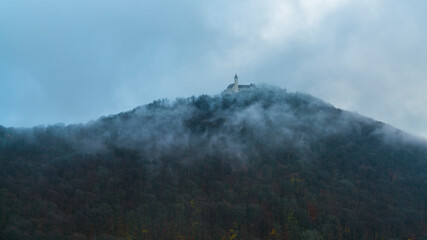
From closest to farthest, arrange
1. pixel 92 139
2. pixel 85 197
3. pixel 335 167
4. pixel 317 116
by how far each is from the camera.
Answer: pixel 85 197
pixel 335 167
pixel 92 139
pixel 317 116

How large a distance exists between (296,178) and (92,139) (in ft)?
196

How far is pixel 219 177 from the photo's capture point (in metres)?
101

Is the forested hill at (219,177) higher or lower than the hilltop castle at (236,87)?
lower

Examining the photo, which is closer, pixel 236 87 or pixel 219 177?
pixel 219 177

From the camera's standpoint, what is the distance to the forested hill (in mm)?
80062

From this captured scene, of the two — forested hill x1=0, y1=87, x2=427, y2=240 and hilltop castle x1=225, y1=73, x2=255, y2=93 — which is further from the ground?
hilltop castle x1=225, y1=73, x2=255, y2=93

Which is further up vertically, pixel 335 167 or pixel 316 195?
pixel 335 167

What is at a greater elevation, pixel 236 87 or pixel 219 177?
pixel 236 87

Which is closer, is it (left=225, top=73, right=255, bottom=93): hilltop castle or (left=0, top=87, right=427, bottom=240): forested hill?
(left=0, top=87, right=427, bottom=240): forested hill

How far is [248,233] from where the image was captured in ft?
263

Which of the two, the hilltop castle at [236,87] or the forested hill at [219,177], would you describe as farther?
the hilltop castle at [236,87]

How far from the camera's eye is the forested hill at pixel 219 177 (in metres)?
80.1

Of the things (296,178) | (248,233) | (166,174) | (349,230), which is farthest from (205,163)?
(349,230)

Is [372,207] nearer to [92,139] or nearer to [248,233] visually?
[248,233]
